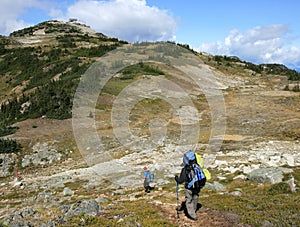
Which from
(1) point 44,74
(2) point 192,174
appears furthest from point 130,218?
(1) point 44,74

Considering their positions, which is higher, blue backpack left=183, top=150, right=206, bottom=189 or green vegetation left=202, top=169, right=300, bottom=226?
blue backpack left=183, top=150, right=206, bottom=189

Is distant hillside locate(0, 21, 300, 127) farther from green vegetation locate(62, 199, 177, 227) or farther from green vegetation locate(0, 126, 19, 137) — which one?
green vegetation locate(62, 199, 177, 227)

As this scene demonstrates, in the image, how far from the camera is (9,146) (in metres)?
23.3

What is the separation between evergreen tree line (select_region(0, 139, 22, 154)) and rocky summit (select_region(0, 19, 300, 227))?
0.23 ft

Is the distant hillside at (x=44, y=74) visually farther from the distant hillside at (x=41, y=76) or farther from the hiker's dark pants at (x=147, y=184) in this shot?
the hiker's dark pants at (x=147, y=184)

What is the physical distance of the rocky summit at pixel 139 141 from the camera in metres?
10.8

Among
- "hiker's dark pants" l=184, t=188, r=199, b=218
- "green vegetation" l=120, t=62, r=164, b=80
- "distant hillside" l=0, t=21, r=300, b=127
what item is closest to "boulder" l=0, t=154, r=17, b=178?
"distant hillside" l=0, t=21, r=300, b=127

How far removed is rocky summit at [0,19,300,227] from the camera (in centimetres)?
1084

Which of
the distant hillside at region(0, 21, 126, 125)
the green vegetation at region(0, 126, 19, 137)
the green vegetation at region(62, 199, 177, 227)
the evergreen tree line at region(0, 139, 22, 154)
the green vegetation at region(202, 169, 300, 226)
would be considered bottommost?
the green vegetation at region(62, 199, 177, 227)

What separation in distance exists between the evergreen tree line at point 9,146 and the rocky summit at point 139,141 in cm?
7

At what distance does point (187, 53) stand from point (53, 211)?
57757mm

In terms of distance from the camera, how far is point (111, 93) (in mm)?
38438

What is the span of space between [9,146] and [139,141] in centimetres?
979

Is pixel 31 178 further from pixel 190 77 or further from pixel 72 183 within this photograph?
pixel 190 77
